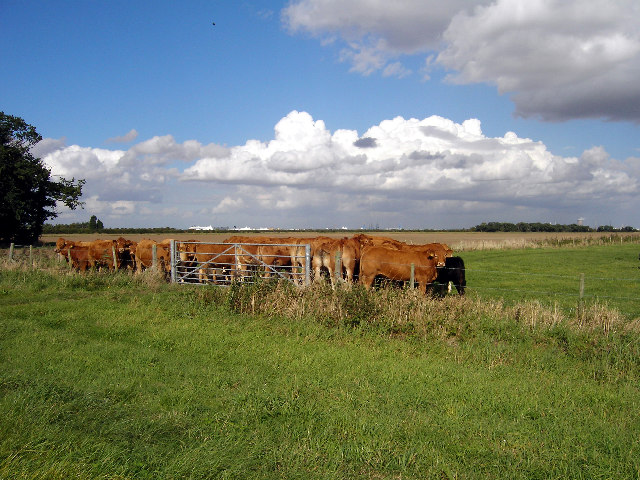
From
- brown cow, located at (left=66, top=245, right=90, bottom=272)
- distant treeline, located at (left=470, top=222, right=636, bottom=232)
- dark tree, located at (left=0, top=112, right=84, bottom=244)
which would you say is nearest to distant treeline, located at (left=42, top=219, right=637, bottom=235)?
distant treeline, located at (left=470, top=222, right=636, bottom=232)

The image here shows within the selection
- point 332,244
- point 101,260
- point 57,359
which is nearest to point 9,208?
point 101,260

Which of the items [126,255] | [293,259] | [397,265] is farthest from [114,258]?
[397,265]

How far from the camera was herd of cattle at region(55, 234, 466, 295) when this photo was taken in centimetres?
1531

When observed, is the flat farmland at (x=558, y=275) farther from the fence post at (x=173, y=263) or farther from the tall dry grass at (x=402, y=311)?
the fence post at (x=173, y=263)

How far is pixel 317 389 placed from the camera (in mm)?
6707

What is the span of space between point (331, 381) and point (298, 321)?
12.0 ft

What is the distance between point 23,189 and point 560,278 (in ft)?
113

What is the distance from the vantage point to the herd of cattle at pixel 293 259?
1531 cm

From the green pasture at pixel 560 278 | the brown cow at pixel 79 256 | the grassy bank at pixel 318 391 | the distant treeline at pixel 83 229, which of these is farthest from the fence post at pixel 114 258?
the distant treeline at pixel 83 229

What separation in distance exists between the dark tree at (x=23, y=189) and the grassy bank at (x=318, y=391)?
26.4 meters

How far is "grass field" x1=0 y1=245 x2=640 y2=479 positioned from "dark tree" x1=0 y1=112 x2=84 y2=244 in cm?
2604

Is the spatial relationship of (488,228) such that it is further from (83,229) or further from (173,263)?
(173,263)

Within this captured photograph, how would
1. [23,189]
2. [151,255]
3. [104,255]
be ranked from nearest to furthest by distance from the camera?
[151,255] < [104,255] < [23,189]

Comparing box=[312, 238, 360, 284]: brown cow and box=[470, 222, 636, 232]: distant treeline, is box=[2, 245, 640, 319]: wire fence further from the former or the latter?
box=[470, 222, 636, 232]: distant treeline
